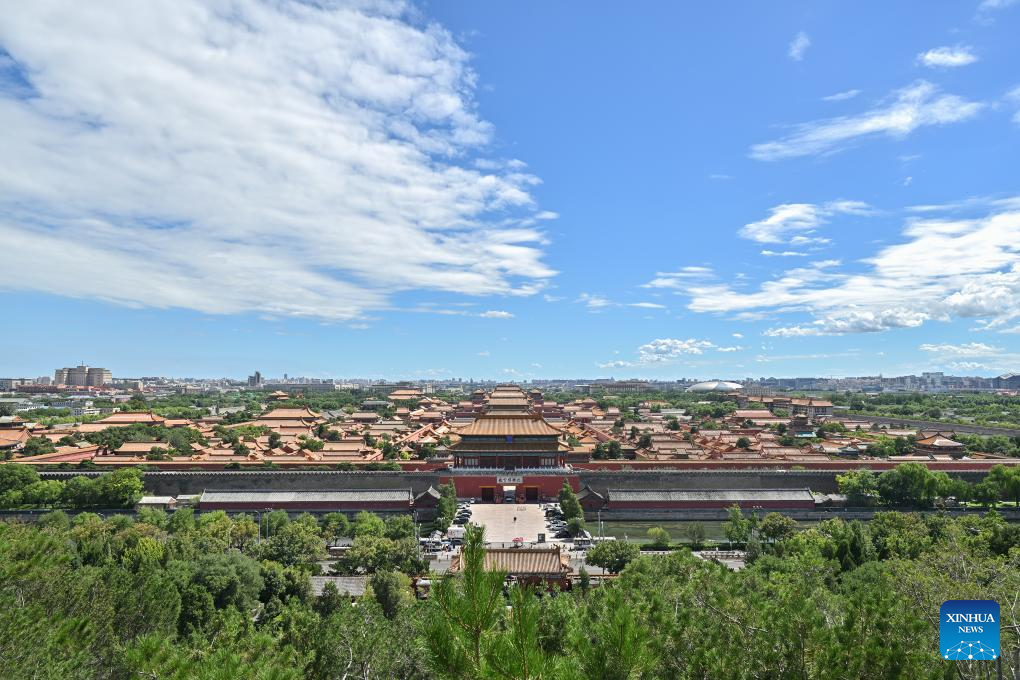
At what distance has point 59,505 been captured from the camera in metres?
29.0

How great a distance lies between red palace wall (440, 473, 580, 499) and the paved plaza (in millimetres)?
953

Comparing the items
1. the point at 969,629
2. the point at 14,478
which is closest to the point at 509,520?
the point at 14,478

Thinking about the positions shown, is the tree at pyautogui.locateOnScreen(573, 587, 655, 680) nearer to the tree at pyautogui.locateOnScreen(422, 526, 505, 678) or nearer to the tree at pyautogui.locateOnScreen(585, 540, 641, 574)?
the tree at pyautogui.locateOnScreen(422, 526, 505, 678)

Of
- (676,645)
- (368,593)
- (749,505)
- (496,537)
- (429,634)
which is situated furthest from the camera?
(749,505)

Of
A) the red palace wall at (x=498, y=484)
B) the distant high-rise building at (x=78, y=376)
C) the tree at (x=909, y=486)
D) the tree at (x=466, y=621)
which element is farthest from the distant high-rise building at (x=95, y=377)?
the tree at (x=466, y=621)

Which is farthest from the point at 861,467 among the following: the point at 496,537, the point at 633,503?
the point at 496,537

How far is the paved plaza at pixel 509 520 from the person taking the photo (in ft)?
84.5

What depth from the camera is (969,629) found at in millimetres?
5508

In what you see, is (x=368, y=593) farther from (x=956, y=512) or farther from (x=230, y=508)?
(x=956, y=512)

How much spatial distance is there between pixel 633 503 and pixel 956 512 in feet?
48.1

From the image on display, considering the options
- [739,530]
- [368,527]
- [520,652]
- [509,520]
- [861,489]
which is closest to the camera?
[520,652]

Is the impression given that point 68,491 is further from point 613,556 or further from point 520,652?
point 520,652

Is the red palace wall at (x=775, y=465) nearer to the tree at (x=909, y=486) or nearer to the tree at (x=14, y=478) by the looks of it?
the tree at (x=909, y=486)

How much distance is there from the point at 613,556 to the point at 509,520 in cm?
1074
